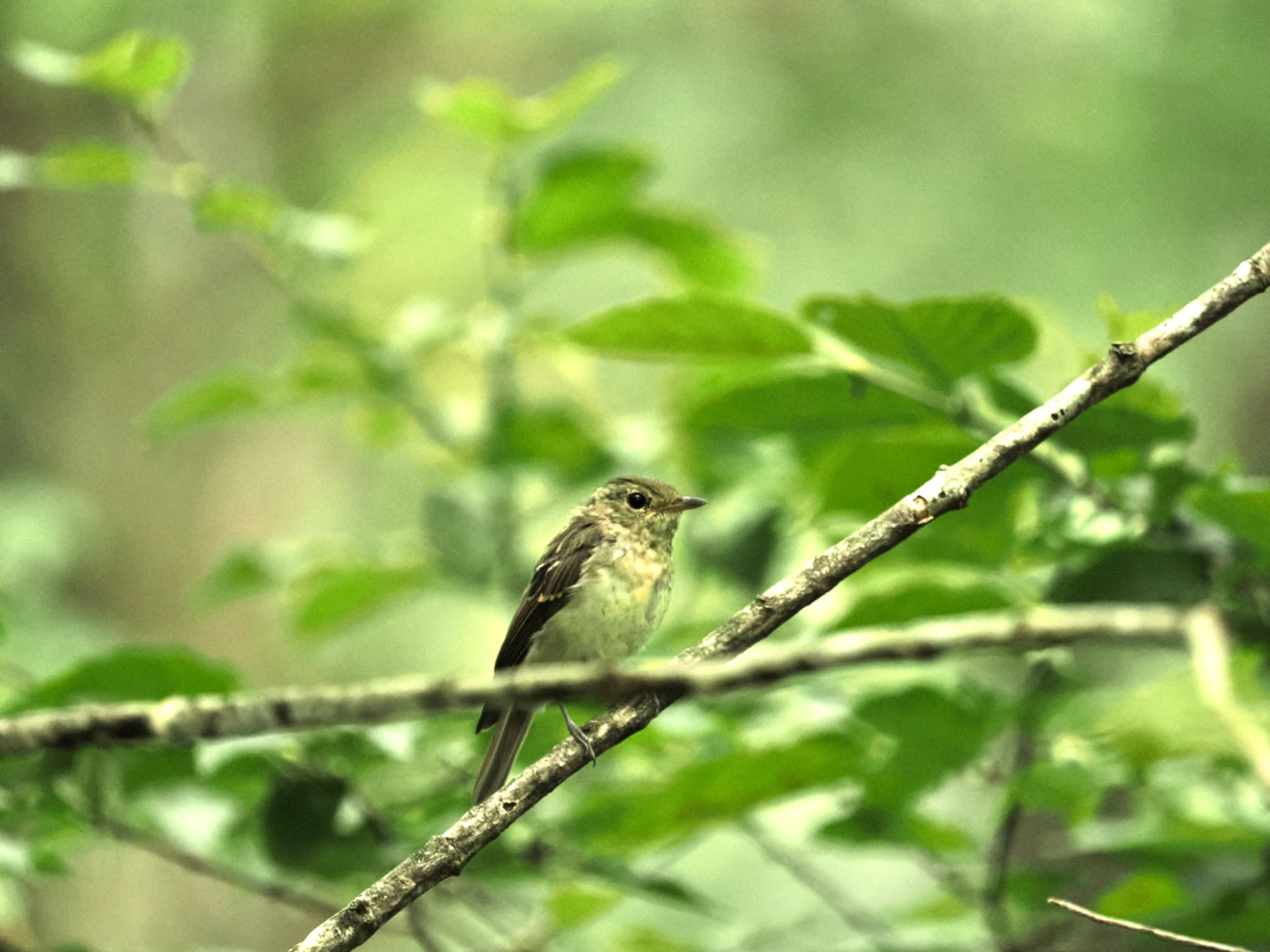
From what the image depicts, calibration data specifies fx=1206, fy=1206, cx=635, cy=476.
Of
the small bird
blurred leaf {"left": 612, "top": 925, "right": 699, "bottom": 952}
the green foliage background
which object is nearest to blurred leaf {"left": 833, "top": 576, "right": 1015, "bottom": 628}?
the green foliage background

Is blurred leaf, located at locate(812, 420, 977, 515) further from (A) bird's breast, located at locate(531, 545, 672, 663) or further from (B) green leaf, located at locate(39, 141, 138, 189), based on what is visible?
(B) green leaf, located at locate(39, 141, 138, 189)

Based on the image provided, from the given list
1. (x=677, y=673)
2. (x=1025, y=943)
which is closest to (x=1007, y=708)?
(x=1025, y=943)

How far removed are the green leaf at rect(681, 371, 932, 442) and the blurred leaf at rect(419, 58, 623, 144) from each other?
3.90 feet

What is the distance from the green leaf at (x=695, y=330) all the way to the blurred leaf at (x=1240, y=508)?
676 mm

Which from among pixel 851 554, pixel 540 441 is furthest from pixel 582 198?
pixel 851 554

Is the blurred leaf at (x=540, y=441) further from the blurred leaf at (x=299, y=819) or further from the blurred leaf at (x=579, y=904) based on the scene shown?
the blurred leaf at (x=299, y=819)

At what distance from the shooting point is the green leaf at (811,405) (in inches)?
84.3

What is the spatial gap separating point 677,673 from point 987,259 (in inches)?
289

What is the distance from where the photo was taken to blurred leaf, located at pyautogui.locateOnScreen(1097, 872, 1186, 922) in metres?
2.24

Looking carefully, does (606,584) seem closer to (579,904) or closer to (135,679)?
(579,904)

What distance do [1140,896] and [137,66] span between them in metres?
2.71

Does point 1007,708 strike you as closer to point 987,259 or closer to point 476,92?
point 476,92

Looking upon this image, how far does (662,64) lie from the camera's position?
809 centimetres

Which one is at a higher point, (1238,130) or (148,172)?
(1238,130)
